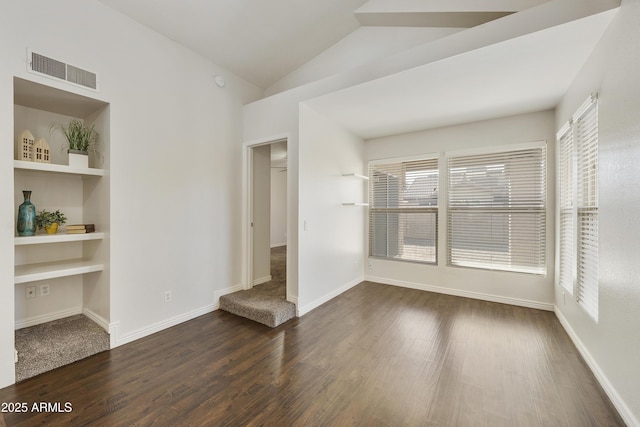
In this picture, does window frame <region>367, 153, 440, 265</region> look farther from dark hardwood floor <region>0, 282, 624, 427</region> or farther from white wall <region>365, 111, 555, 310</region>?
dark hardwood floor <region>0, 282, 624, 427</region>

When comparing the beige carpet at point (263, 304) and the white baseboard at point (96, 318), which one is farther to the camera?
the beige carpet at point (263, 304)

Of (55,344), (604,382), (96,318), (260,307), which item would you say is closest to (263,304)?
(260,307)

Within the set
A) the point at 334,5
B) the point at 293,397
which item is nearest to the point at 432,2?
the point at 334,5

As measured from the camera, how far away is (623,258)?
1.70 metres

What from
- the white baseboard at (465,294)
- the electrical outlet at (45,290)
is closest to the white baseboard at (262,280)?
the white baseboard at (465,294)

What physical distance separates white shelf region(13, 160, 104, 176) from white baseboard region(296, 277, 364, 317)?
2.52 meters

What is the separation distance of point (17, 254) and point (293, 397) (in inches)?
112

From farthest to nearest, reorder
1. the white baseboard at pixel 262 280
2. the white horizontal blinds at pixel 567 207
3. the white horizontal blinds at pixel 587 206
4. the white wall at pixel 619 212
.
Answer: the white baseboard at pixel 262 280
the white horizontal blinds at pixel 567 207
the white horizontal blinds at pixel 587 206
the white wall at pixel 619 212

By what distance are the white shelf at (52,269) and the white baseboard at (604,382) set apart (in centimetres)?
417

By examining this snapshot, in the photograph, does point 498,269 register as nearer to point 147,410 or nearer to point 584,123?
point 584,123

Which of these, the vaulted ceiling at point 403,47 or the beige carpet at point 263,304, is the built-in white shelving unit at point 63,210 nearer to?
the vaulted ceiling at point 403,47

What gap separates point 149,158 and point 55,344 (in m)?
1.84

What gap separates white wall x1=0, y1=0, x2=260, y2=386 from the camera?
80.7 inches

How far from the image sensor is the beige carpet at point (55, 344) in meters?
2.10
